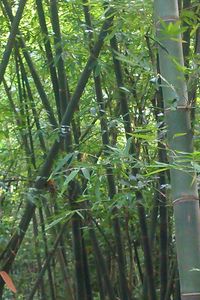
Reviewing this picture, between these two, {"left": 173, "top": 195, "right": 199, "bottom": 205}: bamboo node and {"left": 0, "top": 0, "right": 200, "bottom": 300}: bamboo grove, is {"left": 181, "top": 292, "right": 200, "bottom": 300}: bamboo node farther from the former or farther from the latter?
{"left": 173, "top": 195, "right": 199, "bottom": 205}: bamboo node

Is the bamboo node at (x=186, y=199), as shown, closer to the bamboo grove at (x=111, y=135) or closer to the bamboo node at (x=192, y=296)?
the bamboo grove at (x=111, y=135)

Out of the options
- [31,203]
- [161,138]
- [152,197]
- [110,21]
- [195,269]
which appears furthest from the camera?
[152,197]

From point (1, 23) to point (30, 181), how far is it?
1192 mm

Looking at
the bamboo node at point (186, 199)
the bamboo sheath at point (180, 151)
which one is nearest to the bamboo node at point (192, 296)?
the bamboo sheath at point (180, 151)

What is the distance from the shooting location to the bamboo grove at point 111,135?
5.17 ft

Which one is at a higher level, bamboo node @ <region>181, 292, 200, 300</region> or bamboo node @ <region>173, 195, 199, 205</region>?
bamboo node @ <region>173, 195, 199, 205</region>

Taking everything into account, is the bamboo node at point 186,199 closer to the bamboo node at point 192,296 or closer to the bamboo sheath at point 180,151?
the bamboo sheath at point 180,151

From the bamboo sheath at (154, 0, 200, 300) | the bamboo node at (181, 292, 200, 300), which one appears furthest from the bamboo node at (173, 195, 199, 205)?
the bamboo node at (181, 292, 200, 300)

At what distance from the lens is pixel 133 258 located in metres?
4.31

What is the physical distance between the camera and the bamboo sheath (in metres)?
1.51

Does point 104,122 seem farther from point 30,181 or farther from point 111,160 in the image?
point 111,160

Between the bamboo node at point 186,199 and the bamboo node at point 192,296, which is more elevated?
the bamboo node at point 186,199

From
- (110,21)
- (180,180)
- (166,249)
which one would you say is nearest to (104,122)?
(110,21)

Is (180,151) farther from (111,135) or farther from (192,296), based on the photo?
(111,135)
